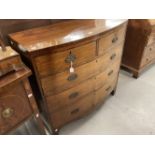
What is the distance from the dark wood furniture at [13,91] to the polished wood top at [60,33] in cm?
12

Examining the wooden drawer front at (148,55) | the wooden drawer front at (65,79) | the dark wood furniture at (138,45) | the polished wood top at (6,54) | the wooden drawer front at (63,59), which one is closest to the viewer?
the polished wood top at (6,54)

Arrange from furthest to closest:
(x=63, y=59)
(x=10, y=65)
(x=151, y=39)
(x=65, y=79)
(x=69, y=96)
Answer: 1. (x=151, y=39)
2. (x=69, y=96)
3. (x=65, y=79)
4. (x=63, y=59)
5. (x=10, y=65)

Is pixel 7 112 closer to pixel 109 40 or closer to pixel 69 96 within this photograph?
pixel 69 96

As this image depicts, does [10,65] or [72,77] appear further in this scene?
[72,77]

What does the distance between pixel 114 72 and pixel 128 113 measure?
522 millimetres

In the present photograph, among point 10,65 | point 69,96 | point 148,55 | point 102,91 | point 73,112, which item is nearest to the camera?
point 10,65

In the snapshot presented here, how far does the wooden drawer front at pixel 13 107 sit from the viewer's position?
782 mm

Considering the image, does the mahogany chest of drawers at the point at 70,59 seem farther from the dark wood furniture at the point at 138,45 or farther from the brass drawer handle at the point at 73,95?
the dark wood furniture at the point at 138,45

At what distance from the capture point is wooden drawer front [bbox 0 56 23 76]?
29.4 inches

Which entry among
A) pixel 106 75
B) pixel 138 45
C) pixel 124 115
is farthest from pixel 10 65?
pixel 138 45

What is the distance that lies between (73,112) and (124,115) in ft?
2.11

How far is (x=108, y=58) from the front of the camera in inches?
51.0

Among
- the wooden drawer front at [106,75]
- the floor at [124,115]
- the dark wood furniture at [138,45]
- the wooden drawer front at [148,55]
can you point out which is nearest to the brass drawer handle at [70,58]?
the wooden drawer front at [106,75]
